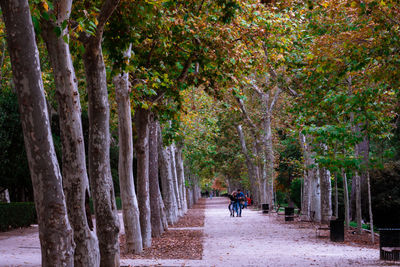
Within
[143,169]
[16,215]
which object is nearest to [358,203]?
[143,169]

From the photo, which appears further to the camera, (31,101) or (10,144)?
(10,144)

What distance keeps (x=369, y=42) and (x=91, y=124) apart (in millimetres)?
7042

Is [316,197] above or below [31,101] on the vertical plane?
below

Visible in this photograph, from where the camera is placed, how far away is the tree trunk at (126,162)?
45.0 feet

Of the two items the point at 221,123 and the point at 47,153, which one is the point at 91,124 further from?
the point at 221,123

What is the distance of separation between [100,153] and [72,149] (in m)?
1.71

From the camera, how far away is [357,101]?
14250 mm

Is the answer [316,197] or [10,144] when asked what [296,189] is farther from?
[10,144]

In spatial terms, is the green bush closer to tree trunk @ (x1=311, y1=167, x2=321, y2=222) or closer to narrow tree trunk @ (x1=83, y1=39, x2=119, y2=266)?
tree trunk @ (x1=311, y1=167, x2=321, y2=222)

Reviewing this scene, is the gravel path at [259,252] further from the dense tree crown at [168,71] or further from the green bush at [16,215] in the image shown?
the green bush at [16,215]

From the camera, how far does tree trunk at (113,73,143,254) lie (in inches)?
540

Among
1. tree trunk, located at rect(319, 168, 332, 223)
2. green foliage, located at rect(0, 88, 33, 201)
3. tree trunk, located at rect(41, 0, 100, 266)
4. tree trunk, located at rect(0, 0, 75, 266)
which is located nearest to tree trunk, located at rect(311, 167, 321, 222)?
tree trunk, located at rect(319, 168, 332, 223)

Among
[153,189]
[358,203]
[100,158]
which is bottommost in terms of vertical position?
[358,203]

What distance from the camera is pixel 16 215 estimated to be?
25938 mm
